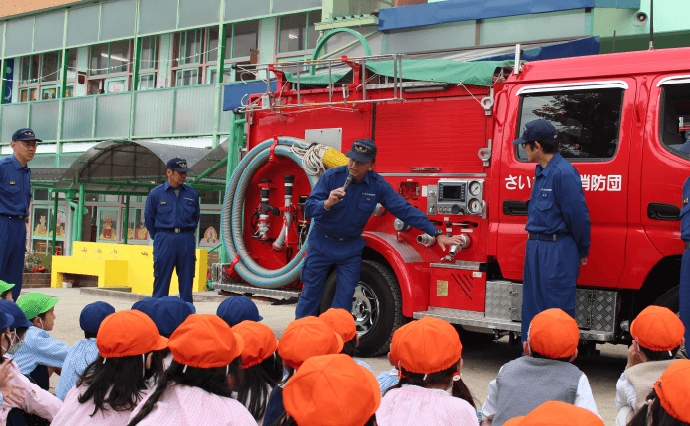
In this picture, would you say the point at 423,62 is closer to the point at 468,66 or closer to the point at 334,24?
the point at 468,66

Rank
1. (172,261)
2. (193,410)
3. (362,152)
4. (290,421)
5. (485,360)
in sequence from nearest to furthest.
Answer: (290,421) → (193,410) → (362,152) → (485,360) → (172,261)

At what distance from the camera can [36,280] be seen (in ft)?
50.3

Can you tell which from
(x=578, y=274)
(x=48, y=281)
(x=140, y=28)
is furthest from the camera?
(x=140, y=28)

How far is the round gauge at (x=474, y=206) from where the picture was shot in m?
6.23

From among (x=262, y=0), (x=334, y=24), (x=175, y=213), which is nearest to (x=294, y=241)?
(x=175, y=213)

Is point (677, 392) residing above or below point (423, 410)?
above

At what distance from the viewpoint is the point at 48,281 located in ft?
50.9

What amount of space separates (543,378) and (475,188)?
3.26m

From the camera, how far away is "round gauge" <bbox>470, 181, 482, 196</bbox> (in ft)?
20.5

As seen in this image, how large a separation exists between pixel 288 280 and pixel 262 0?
38.9 feet

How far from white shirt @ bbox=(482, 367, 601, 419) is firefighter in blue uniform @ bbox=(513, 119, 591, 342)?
218 centimetres

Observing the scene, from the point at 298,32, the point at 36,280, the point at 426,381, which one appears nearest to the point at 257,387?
the point at 426,381

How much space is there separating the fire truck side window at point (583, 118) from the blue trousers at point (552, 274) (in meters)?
0.81

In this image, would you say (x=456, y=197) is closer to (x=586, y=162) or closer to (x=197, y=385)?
(x=586, y=162)
